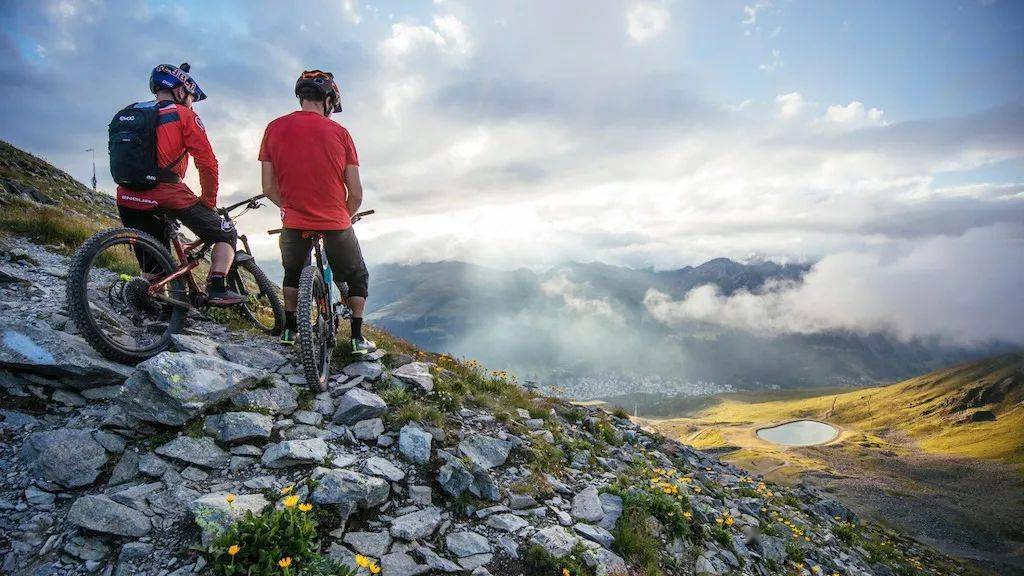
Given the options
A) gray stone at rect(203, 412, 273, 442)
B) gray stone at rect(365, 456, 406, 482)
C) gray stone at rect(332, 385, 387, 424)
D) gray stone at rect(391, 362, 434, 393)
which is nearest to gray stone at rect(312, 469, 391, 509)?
gray stone at rect(365, 456, 406, 482)

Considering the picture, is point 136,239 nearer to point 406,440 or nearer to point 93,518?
point 93,518

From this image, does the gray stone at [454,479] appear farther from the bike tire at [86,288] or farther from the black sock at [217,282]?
the black sock at [217,282]

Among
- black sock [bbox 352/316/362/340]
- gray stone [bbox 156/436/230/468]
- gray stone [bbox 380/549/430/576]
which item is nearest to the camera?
gray stone [bbox 380/549/430/576]

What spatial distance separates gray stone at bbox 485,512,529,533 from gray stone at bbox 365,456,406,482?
4.89 ft

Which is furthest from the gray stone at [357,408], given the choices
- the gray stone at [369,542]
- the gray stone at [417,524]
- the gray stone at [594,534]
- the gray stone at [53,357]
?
the gray stone at [594,534]

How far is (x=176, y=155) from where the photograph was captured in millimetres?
7516

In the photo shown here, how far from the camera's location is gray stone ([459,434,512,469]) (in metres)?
7.96

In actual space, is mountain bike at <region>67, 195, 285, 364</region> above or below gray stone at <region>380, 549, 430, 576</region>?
above

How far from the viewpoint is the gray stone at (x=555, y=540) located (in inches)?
241

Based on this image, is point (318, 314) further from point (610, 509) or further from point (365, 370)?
point (610, 509)

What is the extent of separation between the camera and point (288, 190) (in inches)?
303

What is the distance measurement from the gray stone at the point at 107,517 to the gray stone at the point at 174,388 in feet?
4.73

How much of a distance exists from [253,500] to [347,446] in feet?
6.45

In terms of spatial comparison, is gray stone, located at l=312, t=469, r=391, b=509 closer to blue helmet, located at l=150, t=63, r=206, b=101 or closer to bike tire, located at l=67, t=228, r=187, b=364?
bike tire, located at l=67, t=228, r=187, b=364
